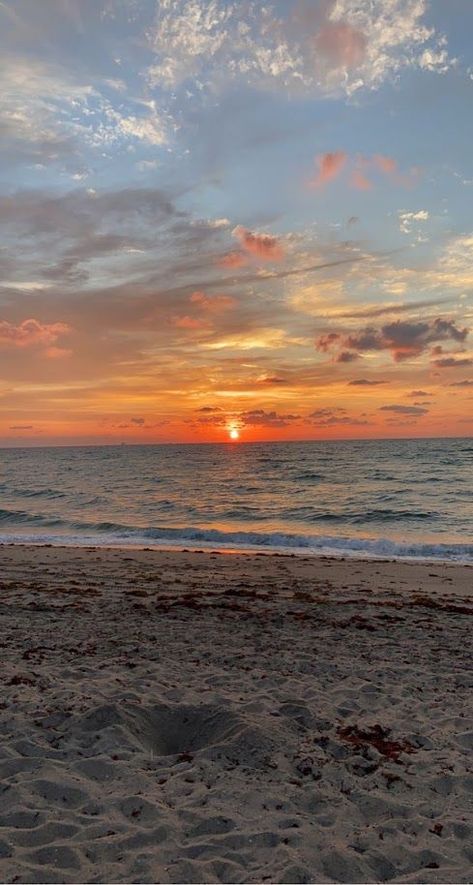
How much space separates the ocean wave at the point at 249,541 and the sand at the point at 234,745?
11.0 m

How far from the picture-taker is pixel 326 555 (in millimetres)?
21016

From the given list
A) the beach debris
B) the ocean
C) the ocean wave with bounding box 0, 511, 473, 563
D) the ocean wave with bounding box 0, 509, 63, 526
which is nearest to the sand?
the beach debris

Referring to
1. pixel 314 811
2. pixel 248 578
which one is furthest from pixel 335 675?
pixel 248 578

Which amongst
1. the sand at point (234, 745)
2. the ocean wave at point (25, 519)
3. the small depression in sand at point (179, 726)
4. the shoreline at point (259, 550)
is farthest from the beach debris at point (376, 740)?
Answer: the ocean wave at point (25, 519)

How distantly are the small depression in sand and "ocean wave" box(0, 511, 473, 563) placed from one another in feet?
51.8

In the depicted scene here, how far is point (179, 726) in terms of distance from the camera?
591cm

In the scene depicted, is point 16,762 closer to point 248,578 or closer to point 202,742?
point 202,742

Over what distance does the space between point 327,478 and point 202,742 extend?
51707 mm

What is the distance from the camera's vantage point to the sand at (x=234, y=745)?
392cm

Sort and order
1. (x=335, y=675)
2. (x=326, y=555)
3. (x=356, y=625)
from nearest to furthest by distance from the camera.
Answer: (x=335, y=675)
(x=356, y=625)
(x=326, y=555)

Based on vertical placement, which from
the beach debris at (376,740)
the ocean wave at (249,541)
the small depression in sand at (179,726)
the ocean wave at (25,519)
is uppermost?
the small depression in sand at (179,726)

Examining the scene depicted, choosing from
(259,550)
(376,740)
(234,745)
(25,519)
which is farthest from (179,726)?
(25,519)

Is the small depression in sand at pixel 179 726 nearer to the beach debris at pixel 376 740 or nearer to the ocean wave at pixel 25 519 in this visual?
the beach debris at pixel 376 740

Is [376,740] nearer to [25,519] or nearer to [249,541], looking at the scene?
[249,541]
